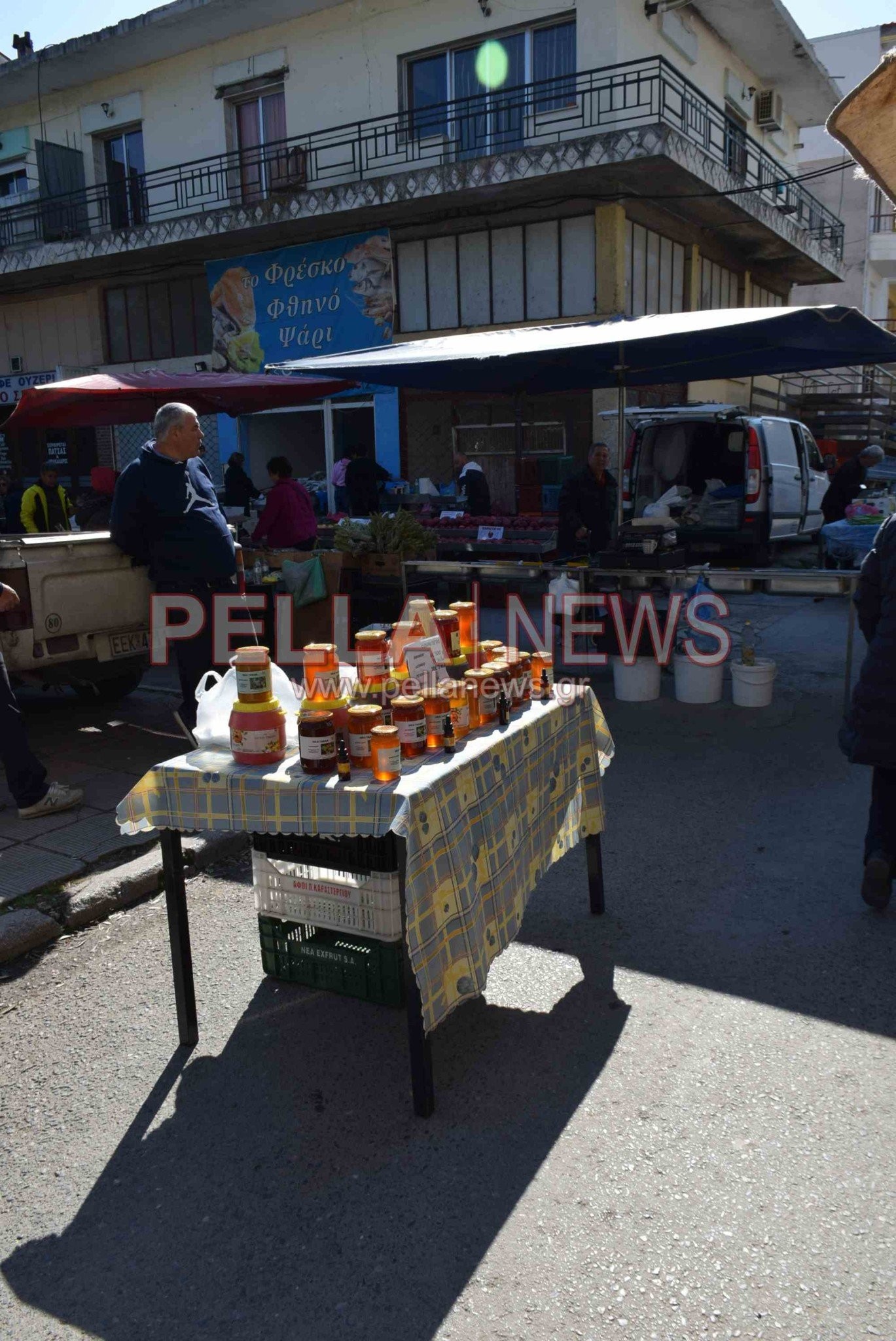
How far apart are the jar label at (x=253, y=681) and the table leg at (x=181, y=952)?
1.97 ft

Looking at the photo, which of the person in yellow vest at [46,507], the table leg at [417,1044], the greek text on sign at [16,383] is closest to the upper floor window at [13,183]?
the greek text on sign at [16,383]

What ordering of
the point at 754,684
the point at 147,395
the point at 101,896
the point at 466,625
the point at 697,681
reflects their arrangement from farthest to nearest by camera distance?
the point at 147,395 < the point at 697,681 < the point at 754,684 < the point at 101,896 < the point at 466,625

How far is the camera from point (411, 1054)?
2.94m

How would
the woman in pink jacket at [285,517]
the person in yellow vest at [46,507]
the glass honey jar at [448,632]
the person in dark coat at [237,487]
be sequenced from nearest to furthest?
1. the glass honey jar at [448,632]
2. the woman in pink jacket at [285,517]
3. the person in yellow vest at [46,507]
4. the person in dark coat at [237,487]

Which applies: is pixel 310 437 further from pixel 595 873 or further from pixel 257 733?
pixel 257 733

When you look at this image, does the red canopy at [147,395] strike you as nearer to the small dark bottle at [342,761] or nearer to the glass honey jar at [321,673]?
the glass honey jar at [321,673]

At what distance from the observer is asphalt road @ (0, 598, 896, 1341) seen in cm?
233

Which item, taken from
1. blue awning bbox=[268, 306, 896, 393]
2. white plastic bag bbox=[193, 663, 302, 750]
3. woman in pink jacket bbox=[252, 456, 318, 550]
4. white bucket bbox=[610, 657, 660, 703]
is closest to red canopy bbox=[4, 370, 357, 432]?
blue awning bbox=[268, 306, 896, 393]

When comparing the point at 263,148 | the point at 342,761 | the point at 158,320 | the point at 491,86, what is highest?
the point at 491,86

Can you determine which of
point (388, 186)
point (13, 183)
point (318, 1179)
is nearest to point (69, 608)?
point (318, 1179)

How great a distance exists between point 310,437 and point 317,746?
64.4 feet

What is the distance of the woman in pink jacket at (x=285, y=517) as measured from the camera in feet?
32.0

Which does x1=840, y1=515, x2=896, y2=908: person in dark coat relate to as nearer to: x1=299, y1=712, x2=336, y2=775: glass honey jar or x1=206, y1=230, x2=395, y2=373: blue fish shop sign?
x1=299, y1=712, x2=336, y2=775: glass honey jar

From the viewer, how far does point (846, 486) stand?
1314cm
